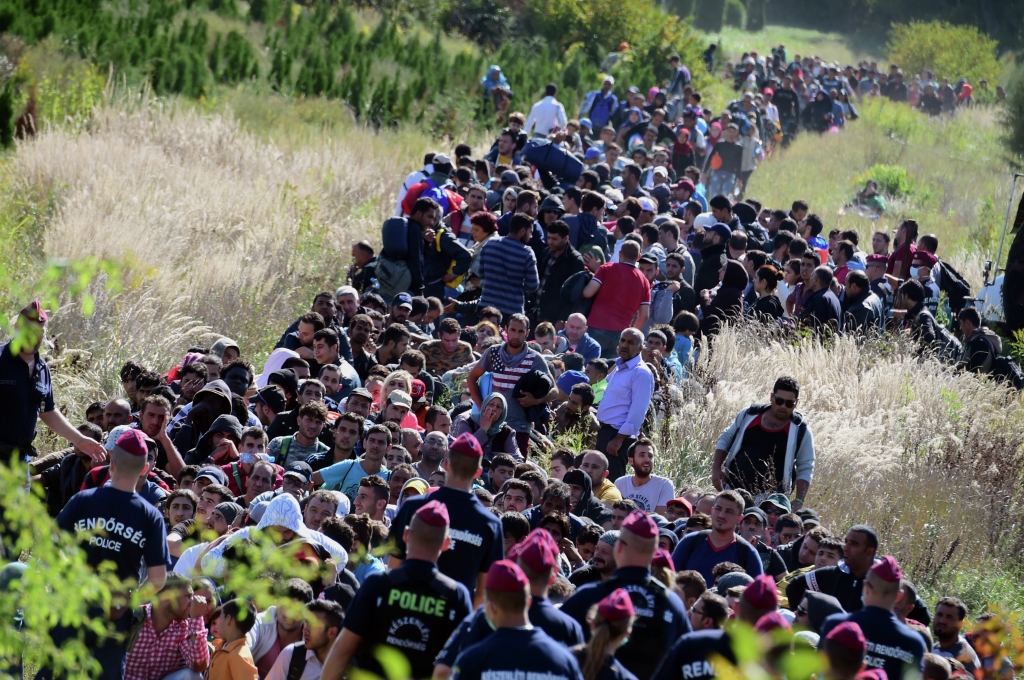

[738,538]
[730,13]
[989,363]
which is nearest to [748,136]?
[989,363]

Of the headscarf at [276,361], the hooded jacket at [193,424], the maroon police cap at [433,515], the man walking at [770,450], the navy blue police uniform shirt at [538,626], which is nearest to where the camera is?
the navy blue police uniform shirt at [538,626]

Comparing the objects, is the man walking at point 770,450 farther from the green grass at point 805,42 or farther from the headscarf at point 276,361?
the green grass at point 805,42

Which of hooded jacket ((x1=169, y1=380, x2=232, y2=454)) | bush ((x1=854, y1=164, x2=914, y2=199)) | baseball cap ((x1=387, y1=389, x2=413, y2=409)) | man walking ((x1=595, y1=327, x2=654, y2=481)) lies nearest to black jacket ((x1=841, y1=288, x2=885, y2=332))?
man walking ((x1=595, y1=327, x2=654, y2=481))

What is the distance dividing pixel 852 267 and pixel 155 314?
26.9ft

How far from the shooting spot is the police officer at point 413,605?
5.56 meters

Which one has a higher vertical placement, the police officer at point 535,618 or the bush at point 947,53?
the police officer at point 535,618

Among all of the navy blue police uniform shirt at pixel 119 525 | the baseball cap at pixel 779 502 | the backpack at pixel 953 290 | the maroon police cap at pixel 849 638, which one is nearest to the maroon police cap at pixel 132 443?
the navy blue police uniform shirt at pixel 119 525

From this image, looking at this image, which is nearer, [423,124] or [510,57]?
[423,124]

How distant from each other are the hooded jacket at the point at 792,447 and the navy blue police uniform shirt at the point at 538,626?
202 inches

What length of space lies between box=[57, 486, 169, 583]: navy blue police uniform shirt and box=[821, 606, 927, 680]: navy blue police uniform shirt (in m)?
3.46

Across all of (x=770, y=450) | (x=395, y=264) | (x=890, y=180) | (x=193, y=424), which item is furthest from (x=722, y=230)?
(x=890, y=180)

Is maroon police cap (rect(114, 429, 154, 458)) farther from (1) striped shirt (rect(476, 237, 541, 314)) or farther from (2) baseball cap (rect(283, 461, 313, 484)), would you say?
(1) striped shirt (rect(476, 237, 541, 314))

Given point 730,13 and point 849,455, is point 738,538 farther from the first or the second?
point 730,13

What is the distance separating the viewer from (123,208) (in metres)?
15.8
